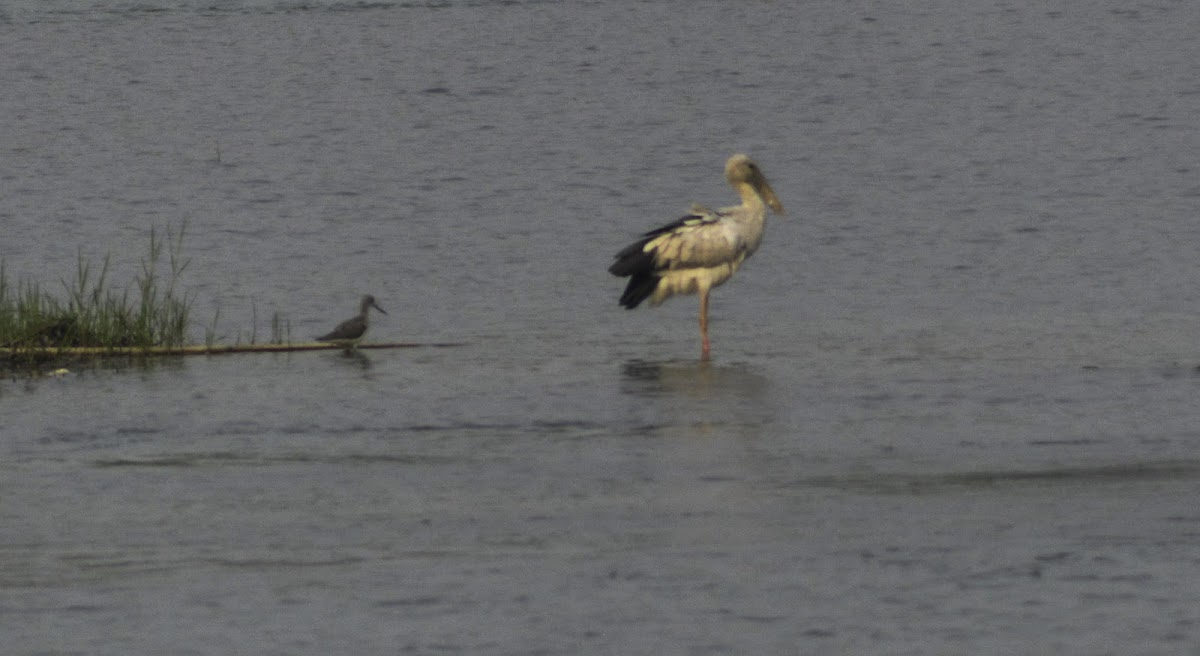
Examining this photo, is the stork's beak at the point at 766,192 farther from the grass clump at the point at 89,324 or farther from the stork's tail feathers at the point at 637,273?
the grass clump at the point at 89,324

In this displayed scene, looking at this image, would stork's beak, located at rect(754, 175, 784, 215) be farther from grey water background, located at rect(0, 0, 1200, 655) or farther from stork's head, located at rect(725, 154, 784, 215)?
grey water background, located at rect(0, 0, 1200, 655)

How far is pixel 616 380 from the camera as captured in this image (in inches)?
616

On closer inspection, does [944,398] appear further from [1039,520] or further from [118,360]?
[118,360]

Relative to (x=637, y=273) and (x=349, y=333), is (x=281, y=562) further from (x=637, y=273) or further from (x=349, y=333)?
(x=637, y=273)

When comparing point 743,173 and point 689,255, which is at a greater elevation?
point 743,173

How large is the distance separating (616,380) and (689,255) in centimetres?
256

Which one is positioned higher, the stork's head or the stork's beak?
the stork's head

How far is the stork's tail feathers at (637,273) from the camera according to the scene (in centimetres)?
1800

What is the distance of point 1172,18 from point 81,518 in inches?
1528

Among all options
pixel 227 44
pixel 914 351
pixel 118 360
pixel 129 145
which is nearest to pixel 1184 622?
pixel 914 351

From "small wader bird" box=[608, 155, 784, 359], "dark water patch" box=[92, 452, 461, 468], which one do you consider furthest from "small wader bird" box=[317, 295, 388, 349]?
"dark water patch" box=[92, 452, 461, 468]

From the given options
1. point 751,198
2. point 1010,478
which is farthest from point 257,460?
point 751,198

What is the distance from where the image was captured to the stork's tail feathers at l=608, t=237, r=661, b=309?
59.1 feet

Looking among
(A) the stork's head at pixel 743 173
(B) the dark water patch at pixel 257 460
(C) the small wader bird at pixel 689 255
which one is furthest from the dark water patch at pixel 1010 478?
(A) the stork's head at pixel 743 173
